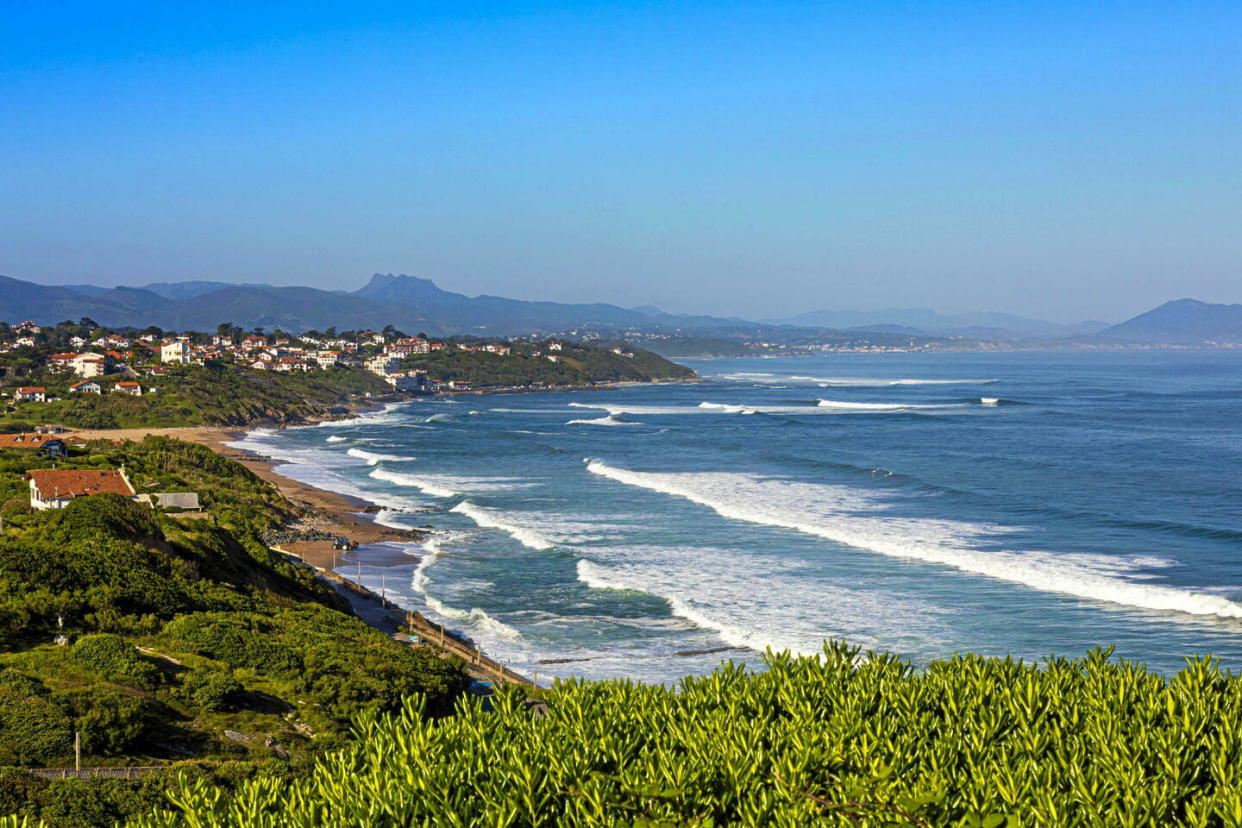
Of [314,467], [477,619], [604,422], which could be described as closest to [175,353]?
[604,422]

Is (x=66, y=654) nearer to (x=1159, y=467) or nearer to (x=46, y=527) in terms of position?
(x=46, y=527)

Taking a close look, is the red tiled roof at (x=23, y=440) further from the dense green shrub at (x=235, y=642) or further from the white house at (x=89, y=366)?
the white house at (x=89, y=366)

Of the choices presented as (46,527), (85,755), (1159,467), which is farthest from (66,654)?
(1159,467)

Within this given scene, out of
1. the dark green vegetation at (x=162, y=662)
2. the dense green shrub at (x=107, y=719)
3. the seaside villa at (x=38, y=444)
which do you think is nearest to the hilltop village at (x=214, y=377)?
the seaside villa at (x=38, y=444)

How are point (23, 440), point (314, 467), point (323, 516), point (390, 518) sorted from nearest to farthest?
1. point (390, 518)
2. point (323, 516)
3. point (23, 440)
4. point (314, 467)

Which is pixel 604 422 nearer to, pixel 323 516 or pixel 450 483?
pixel 450 483

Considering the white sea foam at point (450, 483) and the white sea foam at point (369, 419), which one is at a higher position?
the white sea foam at point (450, 483)

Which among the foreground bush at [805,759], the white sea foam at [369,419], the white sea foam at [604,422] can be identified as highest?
the foreground bush at [805,759]
